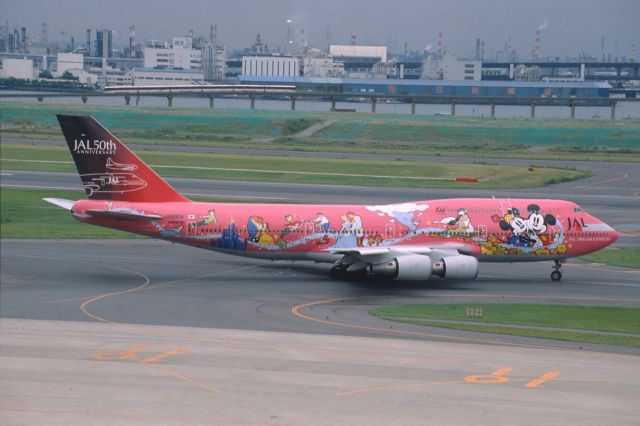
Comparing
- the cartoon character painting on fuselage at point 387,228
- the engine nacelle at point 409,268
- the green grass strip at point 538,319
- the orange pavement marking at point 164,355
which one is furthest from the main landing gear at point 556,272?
the orange pavement marking at point 164,355

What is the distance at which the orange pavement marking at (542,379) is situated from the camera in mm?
29281

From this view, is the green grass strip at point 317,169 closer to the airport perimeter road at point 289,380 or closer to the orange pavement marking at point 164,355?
the airport perimeter road at point 289,380

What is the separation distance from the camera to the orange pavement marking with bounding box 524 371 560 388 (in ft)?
96.1

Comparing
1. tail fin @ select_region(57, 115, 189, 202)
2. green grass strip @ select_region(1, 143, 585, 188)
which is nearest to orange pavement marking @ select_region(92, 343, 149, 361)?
tail fin @ select_region(57, 115, 189, 202)

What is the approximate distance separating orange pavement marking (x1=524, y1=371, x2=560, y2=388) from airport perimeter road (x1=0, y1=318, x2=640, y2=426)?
7 cm

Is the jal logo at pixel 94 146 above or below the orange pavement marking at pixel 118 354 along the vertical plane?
above

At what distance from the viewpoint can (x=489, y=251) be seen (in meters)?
51.1

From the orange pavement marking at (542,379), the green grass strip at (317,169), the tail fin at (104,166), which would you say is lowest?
the orange pavement marking at (542,379)

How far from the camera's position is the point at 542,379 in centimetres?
3005

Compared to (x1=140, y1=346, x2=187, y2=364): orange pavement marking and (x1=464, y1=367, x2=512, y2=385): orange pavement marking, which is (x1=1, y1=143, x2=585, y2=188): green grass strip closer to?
(x1=140, y1=346, x2=187, y2=364): orange pavement marking

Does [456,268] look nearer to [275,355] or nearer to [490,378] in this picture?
[275,355]

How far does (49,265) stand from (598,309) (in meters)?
30.0

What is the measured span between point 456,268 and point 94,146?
823 inches

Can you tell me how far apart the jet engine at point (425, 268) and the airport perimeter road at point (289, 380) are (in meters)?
12.0
